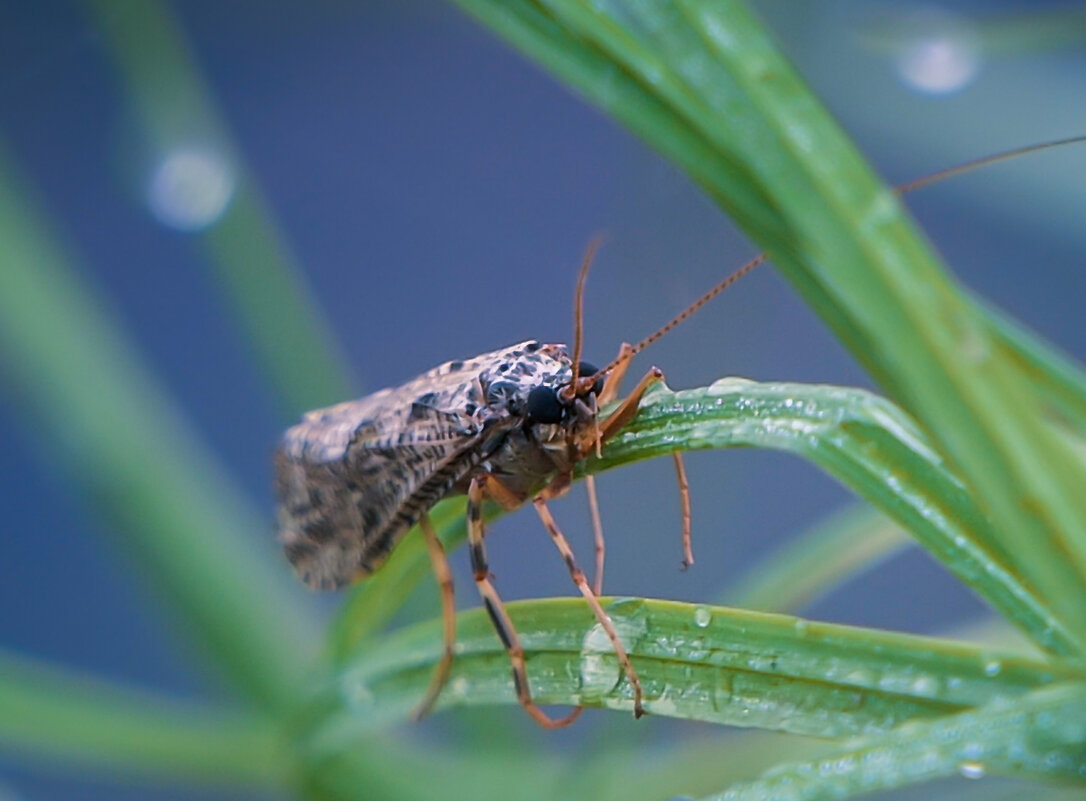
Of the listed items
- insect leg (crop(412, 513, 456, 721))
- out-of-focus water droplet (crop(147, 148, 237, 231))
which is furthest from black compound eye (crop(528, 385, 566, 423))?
out-of-focus water droplet (crop(147, 148, 237, 231))

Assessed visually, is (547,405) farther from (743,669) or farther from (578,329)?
(743,669)

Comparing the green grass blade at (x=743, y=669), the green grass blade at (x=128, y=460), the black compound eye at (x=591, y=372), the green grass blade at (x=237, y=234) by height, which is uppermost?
the green grass blade at (x=237, y=234)

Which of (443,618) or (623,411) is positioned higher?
(623,411)

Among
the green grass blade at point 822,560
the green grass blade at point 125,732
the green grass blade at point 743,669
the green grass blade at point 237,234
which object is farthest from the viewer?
the green grass blade at point 237,234

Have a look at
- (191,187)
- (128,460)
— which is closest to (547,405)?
(128,460)

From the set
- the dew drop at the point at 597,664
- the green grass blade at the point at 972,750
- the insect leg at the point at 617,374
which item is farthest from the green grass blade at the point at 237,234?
the green grass blade at the point at 972,750

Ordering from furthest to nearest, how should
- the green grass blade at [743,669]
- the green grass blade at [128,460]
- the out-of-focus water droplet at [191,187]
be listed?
the out-of-focus water droplet at [191,187], the green grass blade at [128,460], the green grass blade at [743,669]

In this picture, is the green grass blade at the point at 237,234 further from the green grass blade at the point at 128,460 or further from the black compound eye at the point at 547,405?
the black compound eye at the point at 547,405
